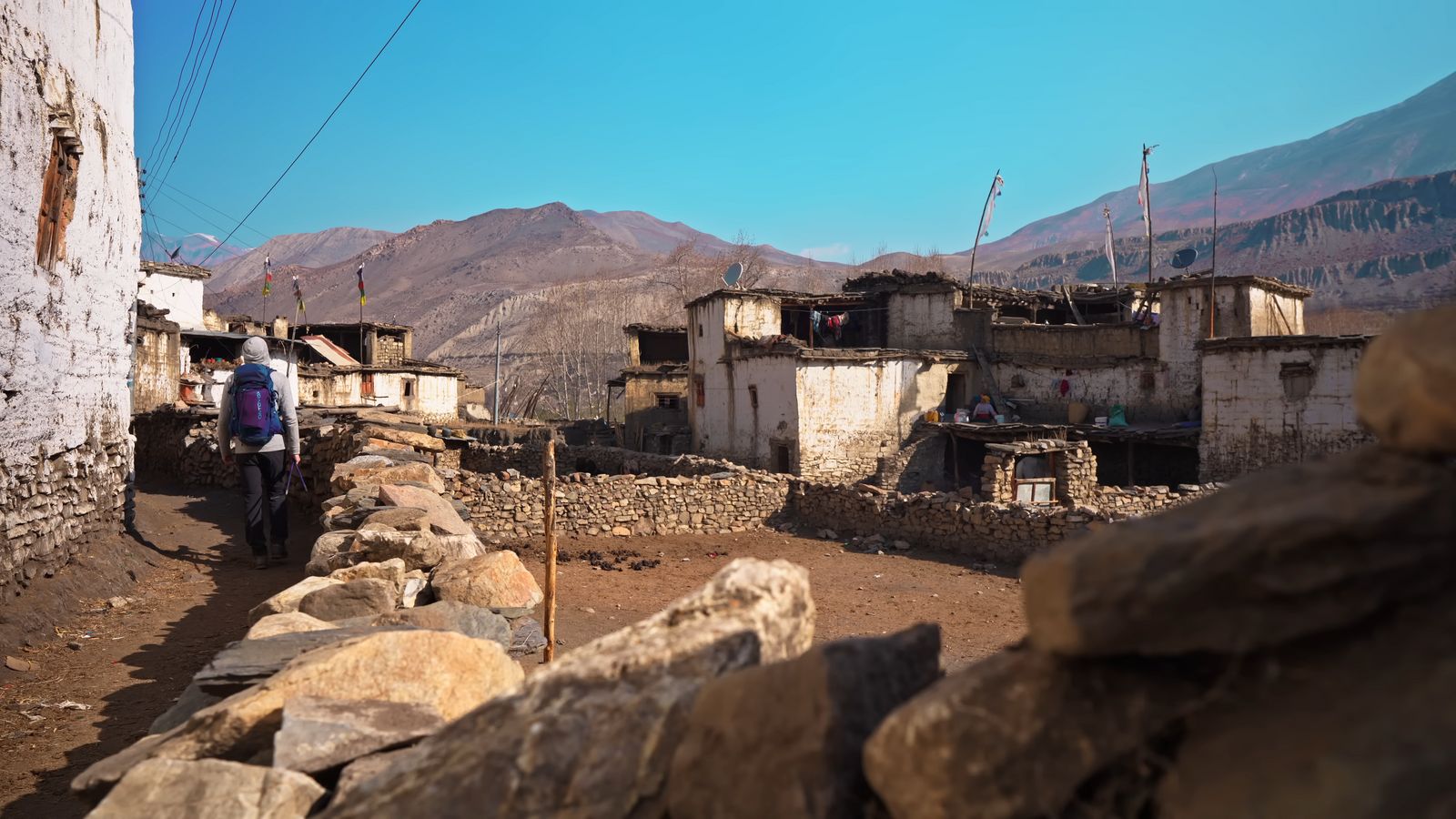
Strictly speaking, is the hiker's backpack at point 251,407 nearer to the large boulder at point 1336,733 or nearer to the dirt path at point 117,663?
the dirt path at point 117,663

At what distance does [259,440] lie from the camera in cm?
874

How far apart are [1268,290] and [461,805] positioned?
29921 millimetres

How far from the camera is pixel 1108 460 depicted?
2572 cm

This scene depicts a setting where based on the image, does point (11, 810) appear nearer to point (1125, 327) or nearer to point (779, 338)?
point (779, 338)

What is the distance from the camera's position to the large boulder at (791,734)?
6.57ft

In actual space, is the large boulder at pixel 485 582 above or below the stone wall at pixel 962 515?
above

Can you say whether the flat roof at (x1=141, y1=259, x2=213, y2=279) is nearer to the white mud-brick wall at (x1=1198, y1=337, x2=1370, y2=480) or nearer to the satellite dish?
the satellite dish

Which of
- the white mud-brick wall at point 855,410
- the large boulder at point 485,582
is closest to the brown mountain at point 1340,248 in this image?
the white mud-brick wall at point 855,410

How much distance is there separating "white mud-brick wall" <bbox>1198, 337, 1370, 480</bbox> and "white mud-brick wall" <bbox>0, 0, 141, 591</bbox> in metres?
23.0

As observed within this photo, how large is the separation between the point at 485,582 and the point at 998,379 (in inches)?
1040

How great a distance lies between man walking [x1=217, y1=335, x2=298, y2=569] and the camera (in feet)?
28.7

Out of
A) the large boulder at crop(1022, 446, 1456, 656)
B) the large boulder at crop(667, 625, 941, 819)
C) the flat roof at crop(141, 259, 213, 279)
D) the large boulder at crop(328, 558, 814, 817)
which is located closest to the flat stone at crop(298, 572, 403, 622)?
the large boulder at crop(328, 558, 814, 817)

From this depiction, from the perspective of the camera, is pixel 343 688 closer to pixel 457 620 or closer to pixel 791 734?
pixel 457 620

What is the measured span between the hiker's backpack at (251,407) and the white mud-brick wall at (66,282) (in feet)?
4.96
